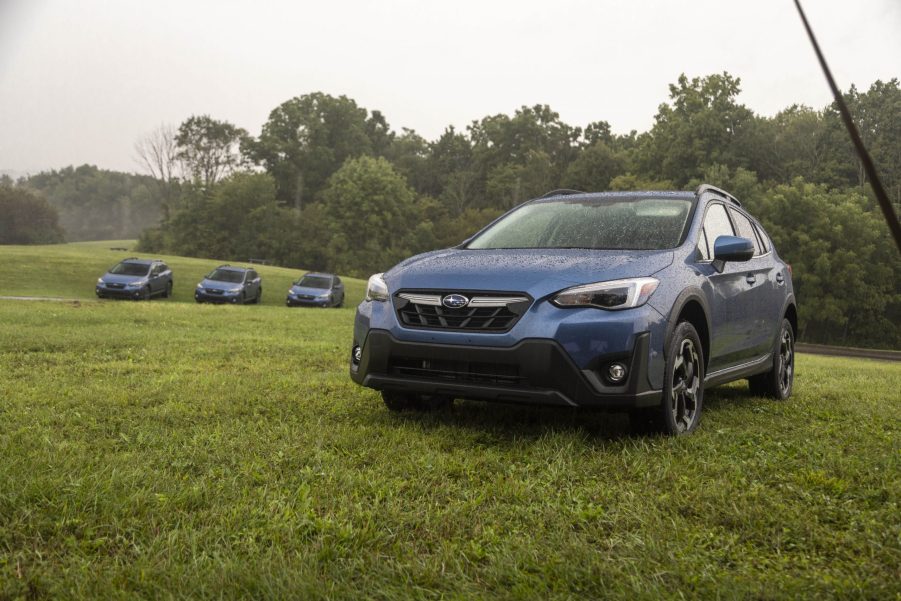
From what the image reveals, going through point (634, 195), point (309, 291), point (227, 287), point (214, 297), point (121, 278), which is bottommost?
point (214, 297)

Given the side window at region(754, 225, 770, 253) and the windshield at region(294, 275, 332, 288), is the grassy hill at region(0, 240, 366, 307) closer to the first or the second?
the windshield at region(294, 275, 332, 288)

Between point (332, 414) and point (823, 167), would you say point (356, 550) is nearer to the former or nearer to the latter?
point (332, 414)

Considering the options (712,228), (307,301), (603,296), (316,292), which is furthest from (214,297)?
(603,296)

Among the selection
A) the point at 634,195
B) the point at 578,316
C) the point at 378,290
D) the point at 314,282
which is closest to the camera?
the point at 578,316

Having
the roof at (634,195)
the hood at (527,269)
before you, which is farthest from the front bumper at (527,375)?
the roof at (634,195)

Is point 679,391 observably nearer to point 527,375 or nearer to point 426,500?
point 527,375

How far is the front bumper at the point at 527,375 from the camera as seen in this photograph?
4.71 metres

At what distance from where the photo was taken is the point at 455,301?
503 centimetres

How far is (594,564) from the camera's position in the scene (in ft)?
9.55

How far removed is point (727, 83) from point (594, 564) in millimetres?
70808

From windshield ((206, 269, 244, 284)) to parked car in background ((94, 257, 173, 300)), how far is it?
78.7 inches

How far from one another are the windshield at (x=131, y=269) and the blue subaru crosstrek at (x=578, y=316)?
27.8 metres

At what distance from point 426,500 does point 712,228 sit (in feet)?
12.0

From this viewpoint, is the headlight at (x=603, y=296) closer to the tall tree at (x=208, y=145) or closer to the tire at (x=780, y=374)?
the tire at (x=780, y=374)
